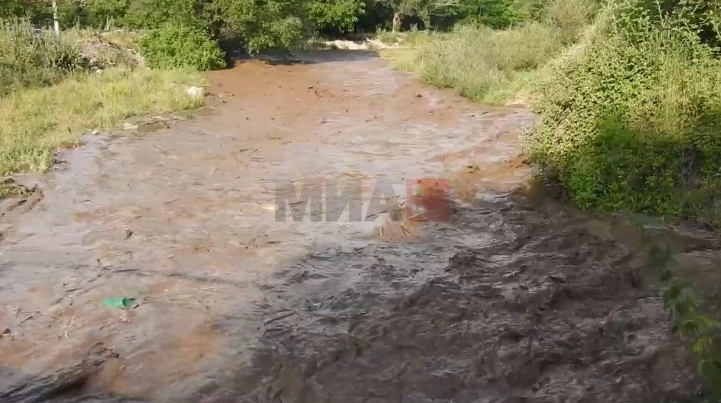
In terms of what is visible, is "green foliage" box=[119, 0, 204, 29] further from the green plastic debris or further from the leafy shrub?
the green plastic debris

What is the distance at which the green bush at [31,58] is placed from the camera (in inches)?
568

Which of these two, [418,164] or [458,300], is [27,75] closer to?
[418,164]

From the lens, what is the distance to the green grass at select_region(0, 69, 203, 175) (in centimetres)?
1001

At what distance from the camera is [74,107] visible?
13086 millimetres

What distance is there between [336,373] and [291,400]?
0.41m

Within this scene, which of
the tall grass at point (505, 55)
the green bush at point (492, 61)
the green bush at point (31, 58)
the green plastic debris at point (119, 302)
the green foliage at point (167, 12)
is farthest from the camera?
the green foliage at point (167, 12)

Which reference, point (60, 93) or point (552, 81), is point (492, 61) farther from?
point (60, 93)

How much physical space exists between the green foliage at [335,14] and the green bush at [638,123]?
912 inches

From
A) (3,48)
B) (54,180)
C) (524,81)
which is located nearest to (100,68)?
(3,48)

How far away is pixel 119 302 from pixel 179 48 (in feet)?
50.3

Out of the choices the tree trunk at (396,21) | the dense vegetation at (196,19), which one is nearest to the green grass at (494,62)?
the dense vegetation at (196,19)

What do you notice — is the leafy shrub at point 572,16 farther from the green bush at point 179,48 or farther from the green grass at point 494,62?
the green bush at point 179,48

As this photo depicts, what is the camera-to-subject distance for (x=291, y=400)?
434 cm

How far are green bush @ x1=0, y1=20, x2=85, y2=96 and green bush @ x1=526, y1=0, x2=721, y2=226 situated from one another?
37.1ft
